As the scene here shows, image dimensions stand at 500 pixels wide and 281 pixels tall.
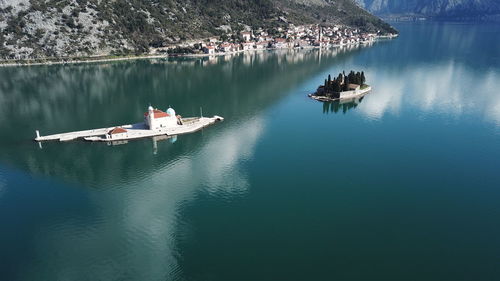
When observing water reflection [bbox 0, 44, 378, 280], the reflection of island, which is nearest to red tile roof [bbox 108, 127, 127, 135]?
water reflection [bbox 0, 44, 378, 280]

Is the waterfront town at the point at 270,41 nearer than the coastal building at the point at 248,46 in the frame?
Yes

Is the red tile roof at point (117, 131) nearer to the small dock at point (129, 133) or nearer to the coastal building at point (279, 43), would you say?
the small dock at point (129, 133)

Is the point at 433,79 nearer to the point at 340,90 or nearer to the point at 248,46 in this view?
the point at 340,90

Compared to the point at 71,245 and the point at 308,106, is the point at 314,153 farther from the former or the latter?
the point at 71,245

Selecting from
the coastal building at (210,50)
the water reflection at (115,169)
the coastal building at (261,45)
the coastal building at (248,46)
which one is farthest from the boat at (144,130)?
the coastal building at (261,45)

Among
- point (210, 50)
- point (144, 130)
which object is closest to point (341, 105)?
point (144, 130)

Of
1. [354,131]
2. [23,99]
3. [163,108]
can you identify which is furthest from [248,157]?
[23,99]
